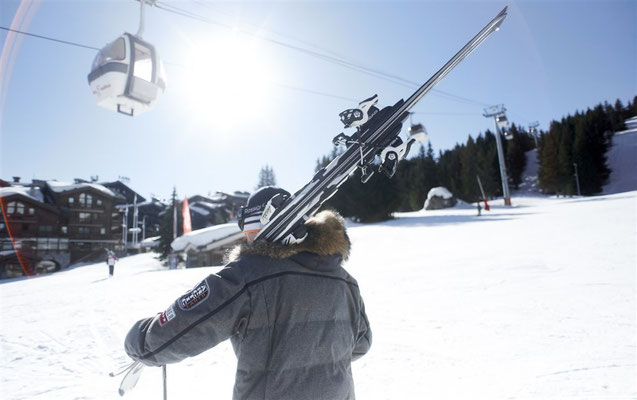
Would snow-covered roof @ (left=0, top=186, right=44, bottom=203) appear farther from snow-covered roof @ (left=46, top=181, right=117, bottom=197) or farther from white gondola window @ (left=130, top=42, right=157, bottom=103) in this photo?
white gondola window @ (left=130, top=42, right=157, bottom=103)

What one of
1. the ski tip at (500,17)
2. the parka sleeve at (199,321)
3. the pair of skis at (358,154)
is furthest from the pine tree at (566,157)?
the parka sleeve at (199,321)

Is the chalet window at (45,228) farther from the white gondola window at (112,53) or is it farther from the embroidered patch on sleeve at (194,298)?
the embroidered patch on sleeve at (194,298)

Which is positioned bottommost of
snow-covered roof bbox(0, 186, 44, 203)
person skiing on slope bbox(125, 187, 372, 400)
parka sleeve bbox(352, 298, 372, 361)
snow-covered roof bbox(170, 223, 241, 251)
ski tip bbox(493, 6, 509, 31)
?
snow-covered roof bbox(170, 223, 241, 251)

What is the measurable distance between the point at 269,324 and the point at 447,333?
469 cm

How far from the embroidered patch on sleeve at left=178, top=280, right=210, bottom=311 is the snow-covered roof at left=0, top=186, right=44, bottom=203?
41694mm

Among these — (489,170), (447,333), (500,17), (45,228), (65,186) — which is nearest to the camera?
(500,17)

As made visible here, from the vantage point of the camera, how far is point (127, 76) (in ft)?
17.0

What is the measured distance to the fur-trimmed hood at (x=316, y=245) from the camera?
58.8 inches

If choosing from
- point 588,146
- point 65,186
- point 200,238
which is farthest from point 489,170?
point 65,186

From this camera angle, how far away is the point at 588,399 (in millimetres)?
3098

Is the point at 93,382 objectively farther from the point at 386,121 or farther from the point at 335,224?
the point at 386,121

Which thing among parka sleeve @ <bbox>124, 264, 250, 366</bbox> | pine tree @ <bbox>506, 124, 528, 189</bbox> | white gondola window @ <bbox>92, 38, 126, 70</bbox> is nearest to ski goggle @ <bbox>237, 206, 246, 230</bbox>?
parka sleeve @ <bbox>124, 264, 250, 366</bbox>

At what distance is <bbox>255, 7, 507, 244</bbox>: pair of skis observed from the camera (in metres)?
1.67

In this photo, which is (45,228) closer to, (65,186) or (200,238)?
(65,186)
